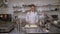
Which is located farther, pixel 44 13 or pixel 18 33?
pixel 44 13

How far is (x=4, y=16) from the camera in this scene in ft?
15.3

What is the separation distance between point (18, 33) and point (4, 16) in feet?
9.04

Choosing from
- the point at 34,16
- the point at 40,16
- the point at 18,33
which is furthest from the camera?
the point at 40,16

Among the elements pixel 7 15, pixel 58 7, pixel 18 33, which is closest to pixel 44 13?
pixel 58 7

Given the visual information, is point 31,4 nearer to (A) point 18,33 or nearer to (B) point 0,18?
(B) point 0,18

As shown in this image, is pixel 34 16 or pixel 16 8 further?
pixel 16 8

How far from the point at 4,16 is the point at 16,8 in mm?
552

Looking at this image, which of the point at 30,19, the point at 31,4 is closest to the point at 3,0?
the point at 31,4

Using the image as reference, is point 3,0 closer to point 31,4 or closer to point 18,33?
point 31,4

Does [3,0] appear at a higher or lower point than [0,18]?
higher

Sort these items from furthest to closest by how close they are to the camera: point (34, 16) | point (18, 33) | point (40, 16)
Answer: point (40, 16) → point (34, 16) → point (18, 33)

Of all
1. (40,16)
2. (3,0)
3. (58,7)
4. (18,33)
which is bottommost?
(18,33)

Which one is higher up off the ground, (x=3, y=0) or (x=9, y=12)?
(x=3, y=0)

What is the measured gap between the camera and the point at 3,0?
4.50 m
